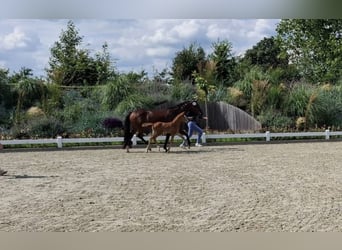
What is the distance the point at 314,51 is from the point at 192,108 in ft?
7.06

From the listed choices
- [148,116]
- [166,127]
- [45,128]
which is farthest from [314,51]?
Result: [45,128]

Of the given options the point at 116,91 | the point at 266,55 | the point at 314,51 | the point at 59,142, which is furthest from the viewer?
the point at 314,51

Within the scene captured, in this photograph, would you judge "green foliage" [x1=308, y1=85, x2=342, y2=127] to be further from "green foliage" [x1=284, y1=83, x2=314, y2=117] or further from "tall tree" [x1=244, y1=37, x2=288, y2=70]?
"tall tree" [x1=244, y1=37, x2=288, y2=70]

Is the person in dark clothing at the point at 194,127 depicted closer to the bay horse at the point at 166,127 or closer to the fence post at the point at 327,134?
the bay horse at the point at 166,127

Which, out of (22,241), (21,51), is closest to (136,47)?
(21,51)

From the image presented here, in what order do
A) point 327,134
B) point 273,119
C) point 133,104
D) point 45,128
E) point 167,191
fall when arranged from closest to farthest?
point 167,191
point 45,128
point 133,104
point 273,119
point 327,134

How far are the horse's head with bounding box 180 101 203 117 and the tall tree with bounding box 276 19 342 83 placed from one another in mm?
1538

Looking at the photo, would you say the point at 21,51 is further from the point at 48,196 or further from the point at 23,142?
the point at 48,196

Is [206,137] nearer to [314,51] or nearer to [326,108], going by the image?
[326,108]

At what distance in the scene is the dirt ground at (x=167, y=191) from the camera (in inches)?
148

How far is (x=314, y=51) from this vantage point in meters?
7.30

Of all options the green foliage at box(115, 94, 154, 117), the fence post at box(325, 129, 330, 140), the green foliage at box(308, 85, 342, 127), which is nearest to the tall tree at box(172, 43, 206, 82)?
the green foliage at box(115, 94, 154, 117)

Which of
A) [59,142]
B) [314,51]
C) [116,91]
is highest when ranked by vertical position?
[314,51]

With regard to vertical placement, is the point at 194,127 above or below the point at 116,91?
below
